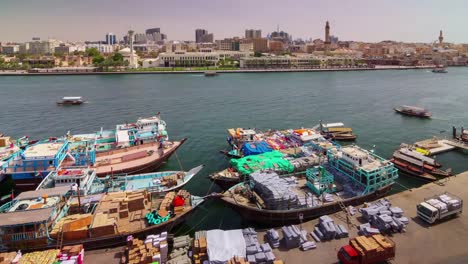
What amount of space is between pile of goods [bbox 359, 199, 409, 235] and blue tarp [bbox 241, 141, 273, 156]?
1234 centimetres

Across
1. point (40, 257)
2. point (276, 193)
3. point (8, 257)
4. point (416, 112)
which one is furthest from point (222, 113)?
point (8, 257)

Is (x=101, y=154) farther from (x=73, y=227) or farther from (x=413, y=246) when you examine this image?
(x=413, y=246)

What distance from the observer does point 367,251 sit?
1495cm

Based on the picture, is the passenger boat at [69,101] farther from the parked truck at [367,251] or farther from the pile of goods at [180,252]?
the parked truck at [367,251]

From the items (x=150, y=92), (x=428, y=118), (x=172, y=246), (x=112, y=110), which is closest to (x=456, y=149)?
(x=428, y=118)

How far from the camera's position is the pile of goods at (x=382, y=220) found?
1772 cm

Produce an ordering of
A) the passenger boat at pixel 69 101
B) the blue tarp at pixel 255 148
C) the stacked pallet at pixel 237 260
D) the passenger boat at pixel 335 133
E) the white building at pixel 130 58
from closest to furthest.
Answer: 1. the stacked pallet at pixel 237 260
2. the blue tarp at pixel 255 148
3. the passenger boat at pixel 335 133
4. the passenger boat at pixel 69 101
5. the white building at pixel 130 58

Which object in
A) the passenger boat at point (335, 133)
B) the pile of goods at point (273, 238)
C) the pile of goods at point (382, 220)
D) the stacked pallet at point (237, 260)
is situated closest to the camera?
the stacked pallet at point (237, 260)

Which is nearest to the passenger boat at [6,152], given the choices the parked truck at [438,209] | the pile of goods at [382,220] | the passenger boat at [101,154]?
the passenger boat at [101,154]

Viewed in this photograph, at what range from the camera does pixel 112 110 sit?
64.3 metres

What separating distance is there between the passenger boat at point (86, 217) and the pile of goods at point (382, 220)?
414 inches

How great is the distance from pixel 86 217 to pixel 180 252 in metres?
6.31

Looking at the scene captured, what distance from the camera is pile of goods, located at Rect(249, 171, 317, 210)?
20.4 metres

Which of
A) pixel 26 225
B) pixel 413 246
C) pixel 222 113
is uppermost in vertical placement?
pixel 222 113
